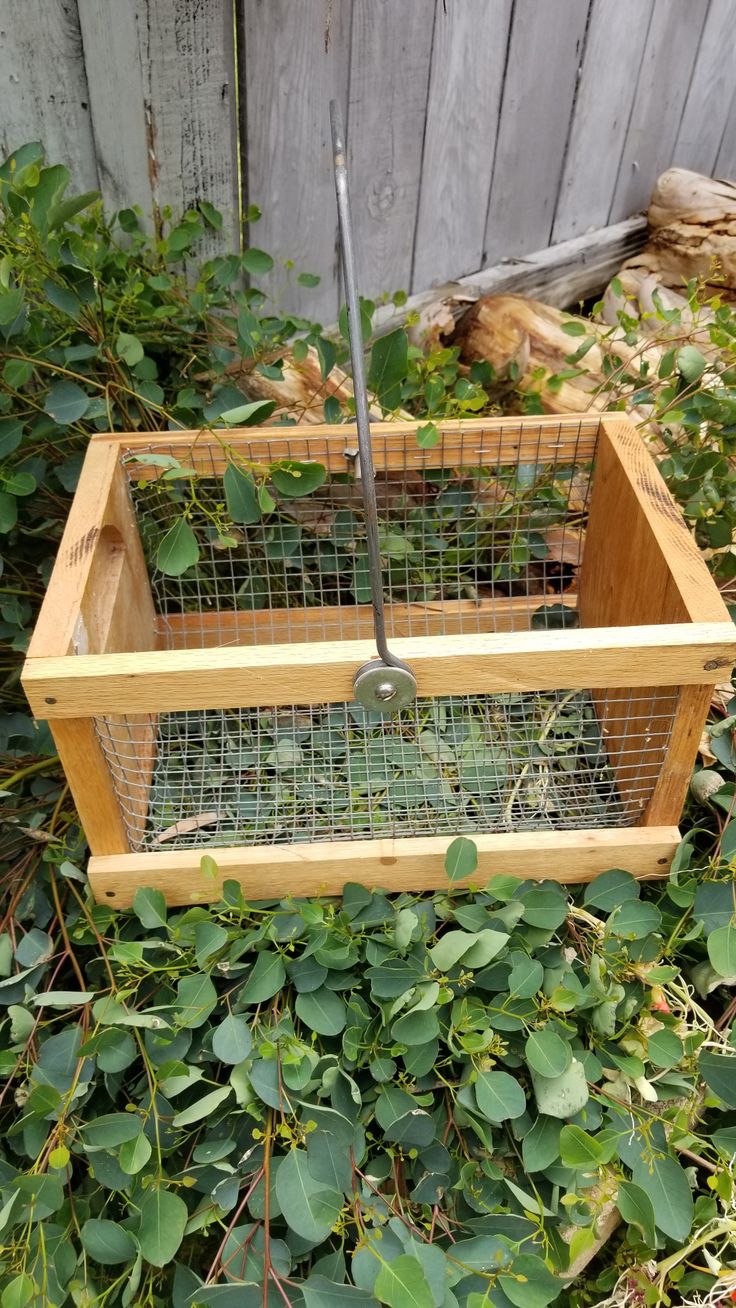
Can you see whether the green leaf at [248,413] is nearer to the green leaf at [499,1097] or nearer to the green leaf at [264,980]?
the green leaf at [264,980]

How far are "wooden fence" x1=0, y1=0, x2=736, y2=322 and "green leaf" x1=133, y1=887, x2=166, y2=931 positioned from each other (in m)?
0.95

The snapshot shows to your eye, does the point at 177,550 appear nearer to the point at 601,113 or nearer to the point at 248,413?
the point at 248,413

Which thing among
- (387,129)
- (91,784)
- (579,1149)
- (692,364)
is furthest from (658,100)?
(579,1149)

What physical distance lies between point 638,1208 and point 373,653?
0.52 m

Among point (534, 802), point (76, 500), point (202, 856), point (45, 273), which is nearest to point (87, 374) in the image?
point (45, 273)

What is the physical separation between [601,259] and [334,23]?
2.89 ft

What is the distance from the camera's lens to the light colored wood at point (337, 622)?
1.27 meters

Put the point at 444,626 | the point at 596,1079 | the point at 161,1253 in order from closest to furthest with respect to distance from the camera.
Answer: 1. the point at 161,1253
2. the point at 596,1079
3. the point at 444,626

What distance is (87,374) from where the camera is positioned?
118 centimetres

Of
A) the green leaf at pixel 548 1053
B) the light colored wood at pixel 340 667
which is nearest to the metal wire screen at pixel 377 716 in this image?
the light colored wood at pixel 340 667

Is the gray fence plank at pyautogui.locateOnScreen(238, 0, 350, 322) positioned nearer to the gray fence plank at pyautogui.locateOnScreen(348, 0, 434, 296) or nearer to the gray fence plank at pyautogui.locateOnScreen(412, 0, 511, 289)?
the gray fence plank at pyautogui.locateOnScreen(348, 0, 434, 296)

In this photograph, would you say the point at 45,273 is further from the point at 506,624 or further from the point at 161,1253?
the point at 161,1253

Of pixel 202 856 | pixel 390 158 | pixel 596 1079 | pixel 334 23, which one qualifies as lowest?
pixel 596 1079

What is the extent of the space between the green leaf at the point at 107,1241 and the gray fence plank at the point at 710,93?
7.28 feet
